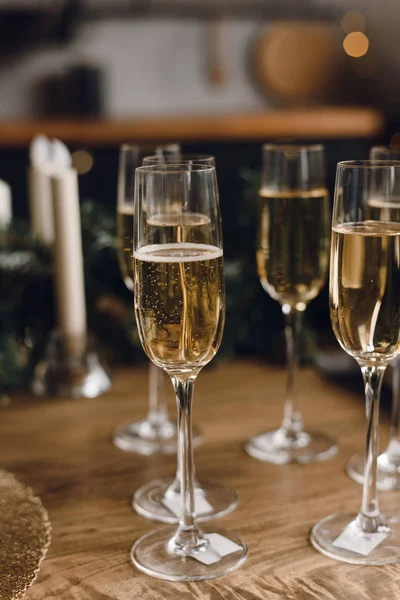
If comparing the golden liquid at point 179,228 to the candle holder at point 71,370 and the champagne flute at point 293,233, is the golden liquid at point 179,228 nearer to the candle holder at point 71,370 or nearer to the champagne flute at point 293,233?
the champagne flute at point 293,233

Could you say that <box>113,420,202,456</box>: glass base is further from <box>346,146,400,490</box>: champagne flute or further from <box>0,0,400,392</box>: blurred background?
<box>0,0,400,392</box>: blurred background

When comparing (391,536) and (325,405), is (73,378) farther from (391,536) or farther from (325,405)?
(391,536)

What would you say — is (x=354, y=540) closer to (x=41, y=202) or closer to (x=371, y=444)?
(x=371, y=444)

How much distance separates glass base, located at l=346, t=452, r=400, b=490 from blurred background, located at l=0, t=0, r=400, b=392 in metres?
1.88

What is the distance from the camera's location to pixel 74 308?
1297 mm

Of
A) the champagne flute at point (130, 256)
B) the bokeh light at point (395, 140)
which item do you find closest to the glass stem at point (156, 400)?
the champagne flute at point (130, 256)

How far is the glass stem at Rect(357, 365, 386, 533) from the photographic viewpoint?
2.76ft

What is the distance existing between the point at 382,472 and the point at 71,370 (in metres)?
0.53

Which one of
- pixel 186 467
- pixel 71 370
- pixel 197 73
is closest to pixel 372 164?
pixel 186 467

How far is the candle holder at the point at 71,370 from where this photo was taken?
1.29 m

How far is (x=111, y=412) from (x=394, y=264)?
60 centimetres

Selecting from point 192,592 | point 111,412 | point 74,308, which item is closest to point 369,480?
point 192,592

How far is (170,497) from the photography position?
959 millimetres

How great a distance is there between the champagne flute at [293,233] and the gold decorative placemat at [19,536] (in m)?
0.32
